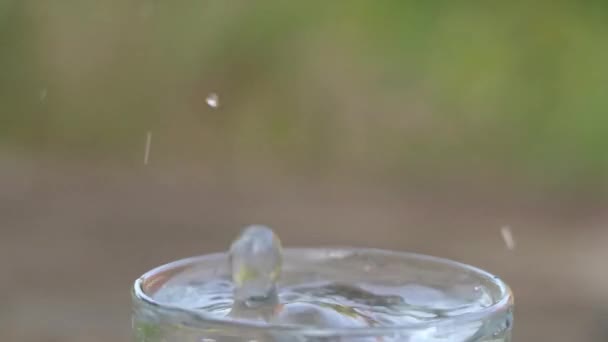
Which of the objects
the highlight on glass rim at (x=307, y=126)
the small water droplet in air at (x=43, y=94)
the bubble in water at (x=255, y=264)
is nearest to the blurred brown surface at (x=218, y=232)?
the highlight on glass rim at (x=307, y=126)

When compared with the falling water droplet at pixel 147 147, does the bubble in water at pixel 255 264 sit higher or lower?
higher

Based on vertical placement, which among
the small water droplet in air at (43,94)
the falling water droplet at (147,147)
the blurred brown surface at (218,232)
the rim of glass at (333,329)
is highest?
the rim of glass at (333,329)

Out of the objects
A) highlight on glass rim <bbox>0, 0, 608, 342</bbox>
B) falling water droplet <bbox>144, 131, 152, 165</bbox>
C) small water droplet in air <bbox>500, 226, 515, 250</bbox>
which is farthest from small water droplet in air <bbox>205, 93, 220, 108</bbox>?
small water droplet in air <bbox>500, 226, 515, 250</bbox>

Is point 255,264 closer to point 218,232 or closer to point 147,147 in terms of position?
point 218,232

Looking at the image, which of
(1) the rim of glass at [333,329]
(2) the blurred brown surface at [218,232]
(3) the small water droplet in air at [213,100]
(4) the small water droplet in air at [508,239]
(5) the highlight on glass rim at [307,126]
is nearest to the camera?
(1) the rim of glass at [333,329]

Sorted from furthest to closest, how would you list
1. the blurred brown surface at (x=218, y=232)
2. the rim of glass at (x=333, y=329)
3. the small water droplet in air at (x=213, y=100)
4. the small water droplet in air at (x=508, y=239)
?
the small water droplet in air at (x=213, y=100)
the small water droplet in air at (x=508, y=239)
the blurred brown surface at (x=218, y=232)
the rim of glass at (x=333, y=329)

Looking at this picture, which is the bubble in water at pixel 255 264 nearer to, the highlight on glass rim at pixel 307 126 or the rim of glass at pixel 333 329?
the rim of glass at pixel 333 329
